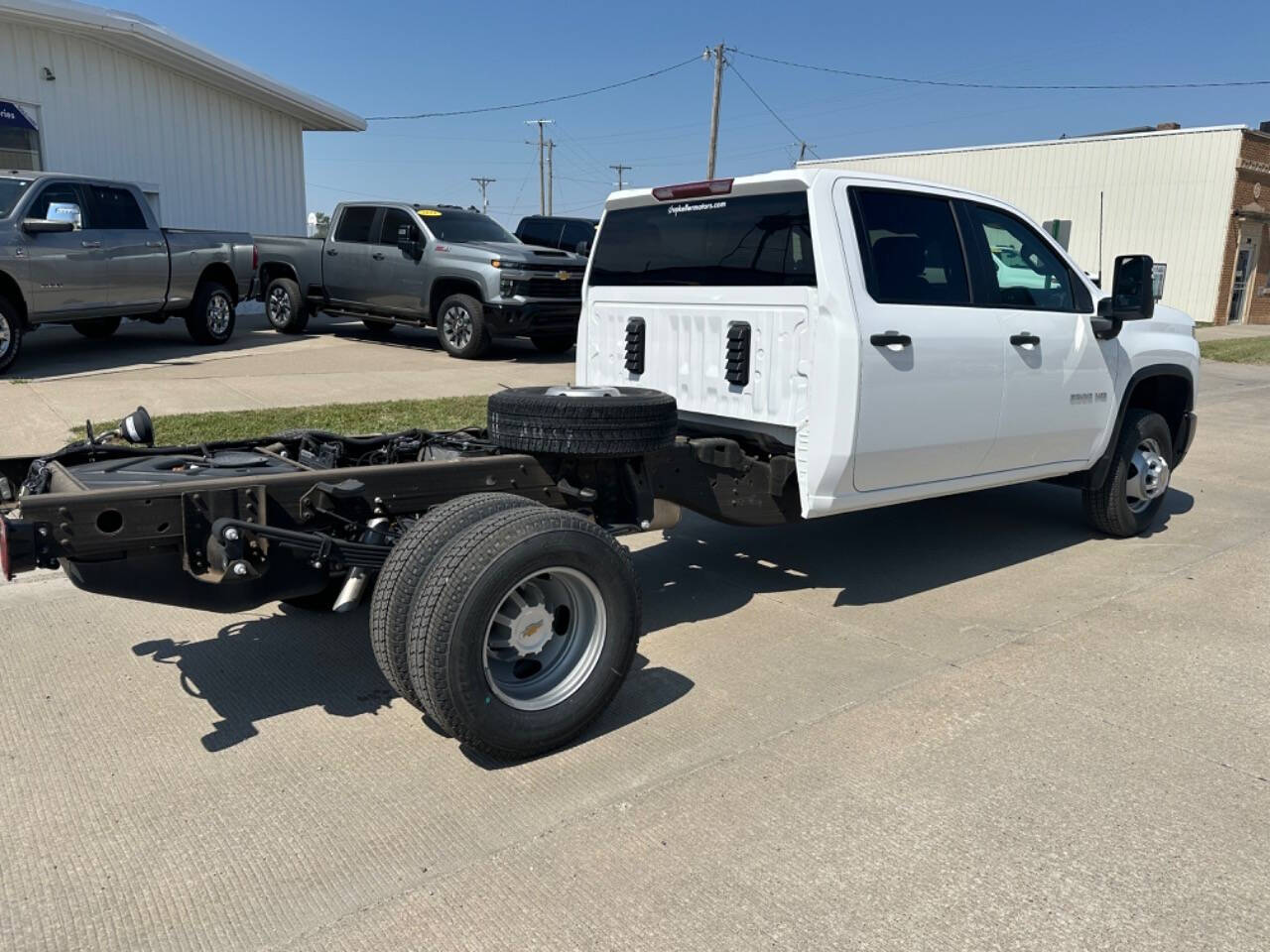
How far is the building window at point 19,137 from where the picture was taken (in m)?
15.5

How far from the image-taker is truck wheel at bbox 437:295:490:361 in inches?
538

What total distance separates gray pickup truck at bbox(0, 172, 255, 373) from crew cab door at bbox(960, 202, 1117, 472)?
8815mm

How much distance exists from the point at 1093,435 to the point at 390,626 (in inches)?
177

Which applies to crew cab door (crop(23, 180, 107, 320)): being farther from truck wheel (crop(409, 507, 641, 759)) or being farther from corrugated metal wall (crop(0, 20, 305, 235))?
truck wheel (crop(409, 507, 641, 759))

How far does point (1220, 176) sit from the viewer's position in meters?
29.0

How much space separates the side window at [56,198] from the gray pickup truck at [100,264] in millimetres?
11

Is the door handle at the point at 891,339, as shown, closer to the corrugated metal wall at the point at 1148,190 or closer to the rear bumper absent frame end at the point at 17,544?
the rear bumper absent frame end at the point at 17,544

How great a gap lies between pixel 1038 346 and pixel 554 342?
984 centimetres

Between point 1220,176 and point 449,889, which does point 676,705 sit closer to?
point 449,889

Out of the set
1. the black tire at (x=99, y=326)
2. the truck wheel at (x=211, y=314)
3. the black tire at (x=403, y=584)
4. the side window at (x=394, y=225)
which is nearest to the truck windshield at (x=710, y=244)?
the black tire at (x=403, y=584)

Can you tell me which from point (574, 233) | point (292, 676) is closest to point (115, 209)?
point (574, 233)

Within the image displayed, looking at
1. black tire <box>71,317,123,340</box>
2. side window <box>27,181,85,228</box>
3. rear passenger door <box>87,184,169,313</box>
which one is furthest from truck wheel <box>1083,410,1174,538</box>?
black tire <box>71,317,123,340</box>

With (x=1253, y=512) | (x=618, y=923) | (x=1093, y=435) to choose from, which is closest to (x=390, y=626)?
(x=618, y=923)

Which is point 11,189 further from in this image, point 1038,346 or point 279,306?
point 1038,346
